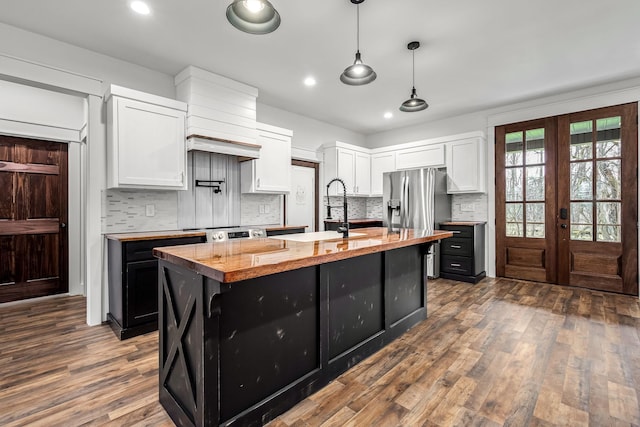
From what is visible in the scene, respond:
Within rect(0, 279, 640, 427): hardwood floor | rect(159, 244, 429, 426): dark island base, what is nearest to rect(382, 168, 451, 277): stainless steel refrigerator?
rect(0, 279, 640, 427): hardwood floor

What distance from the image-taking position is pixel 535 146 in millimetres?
4629

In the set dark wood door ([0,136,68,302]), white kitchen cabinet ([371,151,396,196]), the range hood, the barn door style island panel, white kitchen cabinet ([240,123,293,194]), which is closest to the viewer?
the barn door style island panel

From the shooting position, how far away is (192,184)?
3.82 meters

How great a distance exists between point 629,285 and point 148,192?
19.8 feet

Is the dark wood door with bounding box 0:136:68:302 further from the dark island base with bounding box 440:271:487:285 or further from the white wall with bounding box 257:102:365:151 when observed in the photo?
the dark island base with bounding box 440:271:487:285

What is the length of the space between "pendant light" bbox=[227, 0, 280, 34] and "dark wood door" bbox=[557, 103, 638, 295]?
453 centimetres

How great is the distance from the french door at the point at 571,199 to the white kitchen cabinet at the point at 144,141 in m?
4.68

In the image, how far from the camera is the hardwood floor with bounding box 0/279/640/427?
1.72 meters

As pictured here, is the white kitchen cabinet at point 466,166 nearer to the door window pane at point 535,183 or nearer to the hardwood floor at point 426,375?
the door window pane at point 535,183

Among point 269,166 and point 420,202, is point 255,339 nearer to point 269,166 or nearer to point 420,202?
point 269,166

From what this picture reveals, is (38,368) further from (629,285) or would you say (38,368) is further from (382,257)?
(629,285)

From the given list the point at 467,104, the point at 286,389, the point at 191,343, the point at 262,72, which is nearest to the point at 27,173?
the point at 262,72

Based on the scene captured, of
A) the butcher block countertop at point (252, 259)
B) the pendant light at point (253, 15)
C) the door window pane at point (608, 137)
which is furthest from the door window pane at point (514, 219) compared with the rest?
the pendant light at point (253, 15)

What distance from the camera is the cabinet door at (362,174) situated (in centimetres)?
594
